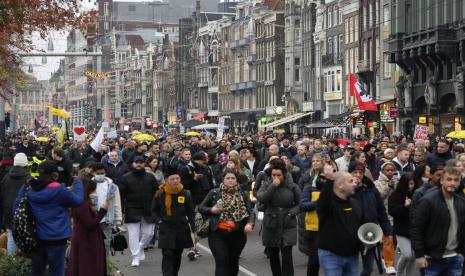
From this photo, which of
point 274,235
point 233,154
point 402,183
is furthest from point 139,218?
point 402,183

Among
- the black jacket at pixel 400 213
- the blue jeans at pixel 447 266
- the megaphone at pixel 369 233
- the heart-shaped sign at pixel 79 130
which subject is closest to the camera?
the blue jeans at pixel 447 266

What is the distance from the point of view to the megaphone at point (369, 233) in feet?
33.1

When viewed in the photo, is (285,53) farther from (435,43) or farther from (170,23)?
(170,23)

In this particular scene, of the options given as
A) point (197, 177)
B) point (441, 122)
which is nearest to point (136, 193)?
point (197, 177)

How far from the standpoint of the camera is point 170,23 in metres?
178

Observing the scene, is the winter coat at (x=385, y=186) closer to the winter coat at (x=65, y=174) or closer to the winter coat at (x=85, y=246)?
the winter coat at (x=85, y=246)

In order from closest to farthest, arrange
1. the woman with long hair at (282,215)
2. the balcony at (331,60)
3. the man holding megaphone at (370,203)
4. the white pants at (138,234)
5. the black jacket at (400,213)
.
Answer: the man holding megaphone at (370,203)
the black jacket at (400,213)
the woman with long hair at (282,215)
the white pants at (138,234)
the balcony at (331,60)

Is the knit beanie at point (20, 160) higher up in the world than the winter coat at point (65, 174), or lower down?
higher up

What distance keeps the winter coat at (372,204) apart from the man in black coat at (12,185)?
4969 mm

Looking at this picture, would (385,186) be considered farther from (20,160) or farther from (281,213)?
(20,160)

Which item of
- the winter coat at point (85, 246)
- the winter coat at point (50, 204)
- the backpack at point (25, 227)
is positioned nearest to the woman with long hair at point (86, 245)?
the winter coat at point (85, 246)

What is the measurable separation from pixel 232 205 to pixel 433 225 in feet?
9.90

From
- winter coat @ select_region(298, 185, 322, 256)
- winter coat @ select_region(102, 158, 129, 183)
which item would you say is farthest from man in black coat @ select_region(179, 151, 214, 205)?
winter coat @ select_region(298, 185, 322, 256)

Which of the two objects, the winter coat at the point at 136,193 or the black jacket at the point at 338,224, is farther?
the winter coat at the point at 136,193
